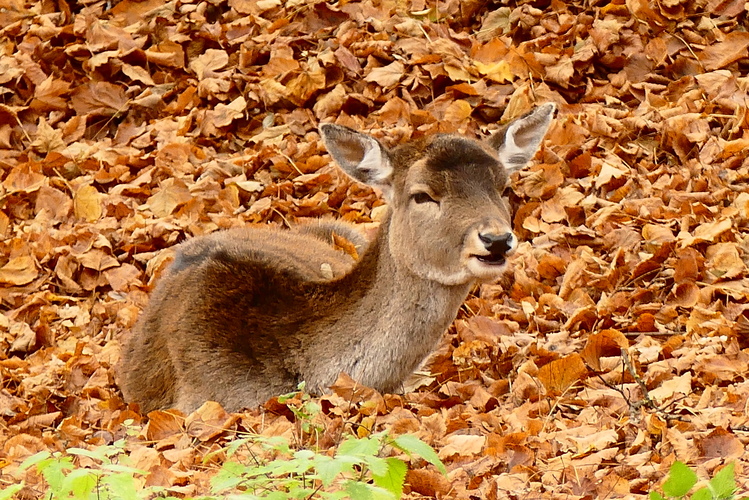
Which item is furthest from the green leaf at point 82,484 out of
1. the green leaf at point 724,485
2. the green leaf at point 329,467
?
the green leaf at point 724,485

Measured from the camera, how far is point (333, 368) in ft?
A: 20.8

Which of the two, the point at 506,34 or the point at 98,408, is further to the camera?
the point at 506,34

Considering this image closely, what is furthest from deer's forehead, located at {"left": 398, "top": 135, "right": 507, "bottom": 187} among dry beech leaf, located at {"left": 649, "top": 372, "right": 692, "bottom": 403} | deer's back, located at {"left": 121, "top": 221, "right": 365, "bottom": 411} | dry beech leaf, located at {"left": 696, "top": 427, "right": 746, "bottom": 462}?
dry beech leaf, located at {"left": 696, "top": 427, "right": 746, "bottom": 462}

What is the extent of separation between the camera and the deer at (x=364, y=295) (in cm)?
622

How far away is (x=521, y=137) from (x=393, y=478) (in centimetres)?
349

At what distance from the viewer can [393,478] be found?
12.5 feet

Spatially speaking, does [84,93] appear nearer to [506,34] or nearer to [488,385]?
[506,34]

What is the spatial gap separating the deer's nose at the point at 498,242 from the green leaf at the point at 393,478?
225cm

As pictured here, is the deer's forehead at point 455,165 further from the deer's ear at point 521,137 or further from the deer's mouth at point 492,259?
the deer's mouth at point 492,259

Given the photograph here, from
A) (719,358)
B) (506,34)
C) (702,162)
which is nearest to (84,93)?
(506,34)

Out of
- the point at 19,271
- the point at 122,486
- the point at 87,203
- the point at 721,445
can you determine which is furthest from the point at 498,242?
the point at 87,203

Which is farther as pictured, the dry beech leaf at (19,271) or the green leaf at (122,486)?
the dry beech leaf at (19,271)

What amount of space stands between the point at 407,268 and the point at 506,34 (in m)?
4.05

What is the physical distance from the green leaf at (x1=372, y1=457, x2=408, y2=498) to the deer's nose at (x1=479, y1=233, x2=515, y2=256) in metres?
2.25
